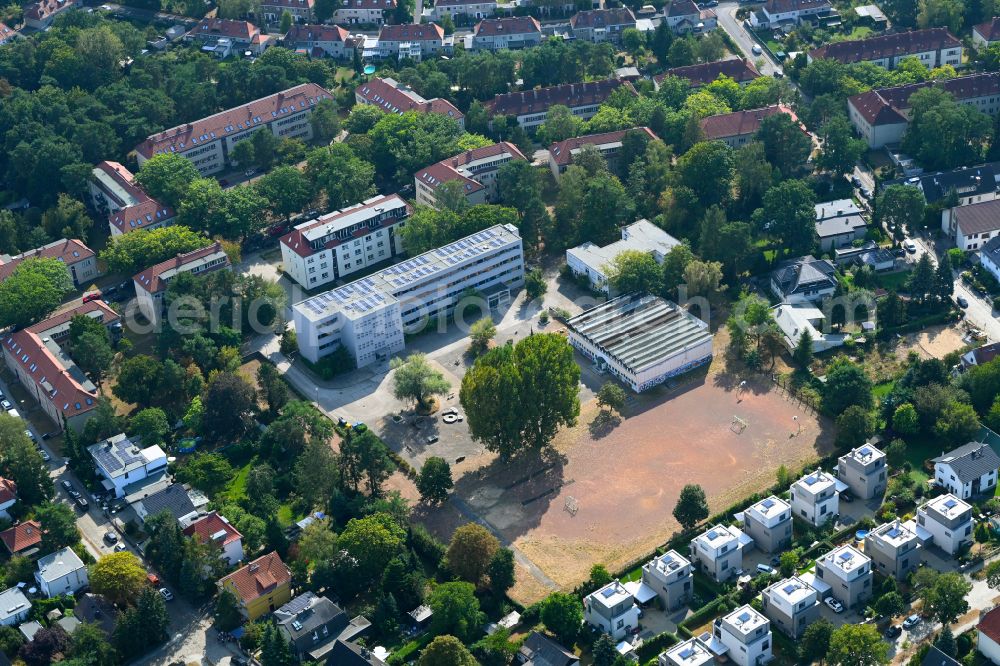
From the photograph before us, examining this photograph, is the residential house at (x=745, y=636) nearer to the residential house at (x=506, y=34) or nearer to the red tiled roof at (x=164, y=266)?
the red tiled roof at (x=164, y=266)

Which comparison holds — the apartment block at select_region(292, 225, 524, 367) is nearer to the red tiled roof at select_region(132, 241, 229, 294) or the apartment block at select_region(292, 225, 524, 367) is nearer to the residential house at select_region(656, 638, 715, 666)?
the red tiled roof at select_region(132, 241, 229, 294)

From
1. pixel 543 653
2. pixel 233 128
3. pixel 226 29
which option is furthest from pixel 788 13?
pixel 543 653

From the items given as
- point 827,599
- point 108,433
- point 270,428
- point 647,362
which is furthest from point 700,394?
point 108,433

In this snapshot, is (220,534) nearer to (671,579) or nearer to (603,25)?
(671,579)

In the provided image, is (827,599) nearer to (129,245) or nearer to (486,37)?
(129,245)

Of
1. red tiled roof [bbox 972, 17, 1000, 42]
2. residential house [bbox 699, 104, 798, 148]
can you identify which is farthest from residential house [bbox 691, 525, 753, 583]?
red tiled roof [bbox 972, 17, 1000, 42]

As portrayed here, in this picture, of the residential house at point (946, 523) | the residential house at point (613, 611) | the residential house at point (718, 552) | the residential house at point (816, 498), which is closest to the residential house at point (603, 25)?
the residential house at point (816, 498)
